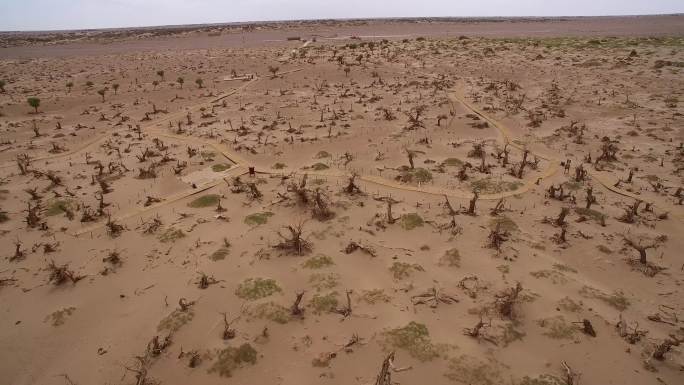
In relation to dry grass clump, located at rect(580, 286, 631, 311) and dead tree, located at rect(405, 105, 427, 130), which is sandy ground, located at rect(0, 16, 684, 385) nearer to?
dry grass clump, located at rect(580, 286, 631, 311)

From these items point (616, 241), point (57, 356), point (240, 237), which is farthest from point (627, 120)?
point (57, 356)

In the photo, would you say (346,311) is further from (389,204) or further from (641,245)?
(641,245)

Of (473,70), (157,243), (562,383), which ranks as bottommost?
(562,383)

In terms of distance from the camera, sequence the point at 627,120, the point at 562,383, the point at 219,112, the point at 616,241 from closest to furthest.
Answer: the point at 562,383
the point at 616,241
the point at 627,120
the point at 219,112

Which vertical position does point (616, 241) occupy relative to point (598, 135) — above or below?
below

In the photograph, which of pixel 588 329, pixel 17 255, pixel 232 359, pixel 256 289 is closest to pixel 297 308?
pixel 256 289

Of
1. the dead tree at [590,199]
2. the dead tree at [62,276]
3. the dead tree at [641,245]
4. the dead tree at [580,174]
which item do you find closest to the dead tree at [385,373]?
the dead tree at [641,245]

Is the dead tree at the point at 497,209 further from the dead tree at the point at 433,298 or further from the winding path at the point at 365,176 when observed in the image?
the dead tree at the point at 433,298

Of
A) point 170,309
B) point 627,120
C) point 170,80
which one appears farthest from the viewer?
point 170,80

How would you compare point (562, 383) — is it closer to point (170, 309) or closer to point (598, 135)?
point (170, 309)
